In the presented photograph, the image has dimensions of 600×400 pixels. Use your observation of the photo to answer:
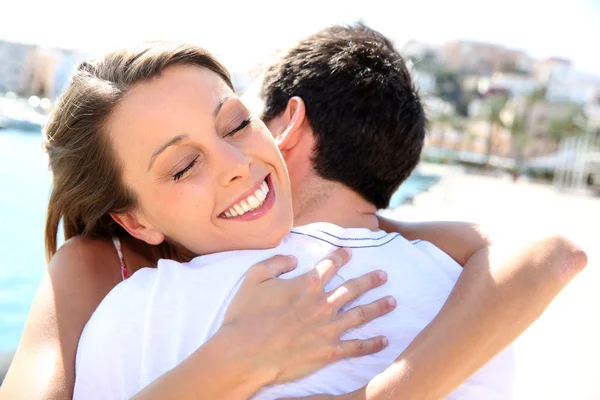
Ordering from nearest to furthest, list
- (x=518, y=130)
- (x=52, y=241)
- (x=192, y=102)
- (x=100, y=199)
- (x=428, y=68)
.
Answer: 1. (x=192, y=102)
2. (x=100, y=199)
3. (x=52, y=241)
4. (x=518, y=130)
5. (x=428, y=68)

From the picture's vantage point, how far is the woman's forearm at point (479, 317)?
147cm

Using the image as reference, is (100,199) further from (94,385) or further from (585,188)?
(585,188)

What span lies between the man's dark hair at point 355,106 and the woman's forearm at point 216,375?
2.84ft

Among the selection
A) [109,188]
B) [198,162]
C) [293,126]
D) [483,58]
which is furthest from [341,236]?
[483,58]

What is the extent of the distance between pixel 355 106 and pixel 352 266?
737 mm

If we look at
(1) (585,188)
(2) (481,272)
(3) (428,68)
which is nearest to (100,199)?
(2) (481,272)

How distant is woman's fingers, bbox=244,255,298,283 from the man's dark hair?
59 cm

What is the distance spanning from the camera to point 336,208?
202cm

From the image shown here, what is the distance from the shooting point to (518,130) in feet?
194

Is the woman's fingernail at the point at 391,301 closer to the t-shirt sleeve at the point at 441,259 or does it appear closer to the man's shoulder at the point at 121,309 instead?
the t-shirt sleeve at the point at 441,259

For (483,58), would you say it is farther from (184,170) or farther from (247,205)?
(184,170)

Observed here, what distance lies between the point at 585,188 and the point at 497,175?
11.2 metres

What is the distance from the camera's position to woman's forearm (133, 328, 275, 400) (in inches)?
52.6

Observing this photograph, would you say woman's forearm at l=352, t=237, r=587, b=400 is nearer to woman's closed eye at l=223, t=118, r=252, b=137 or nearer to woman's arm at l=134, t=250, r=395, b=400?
woman's arm at l=134, t=250, r=395, b=400
